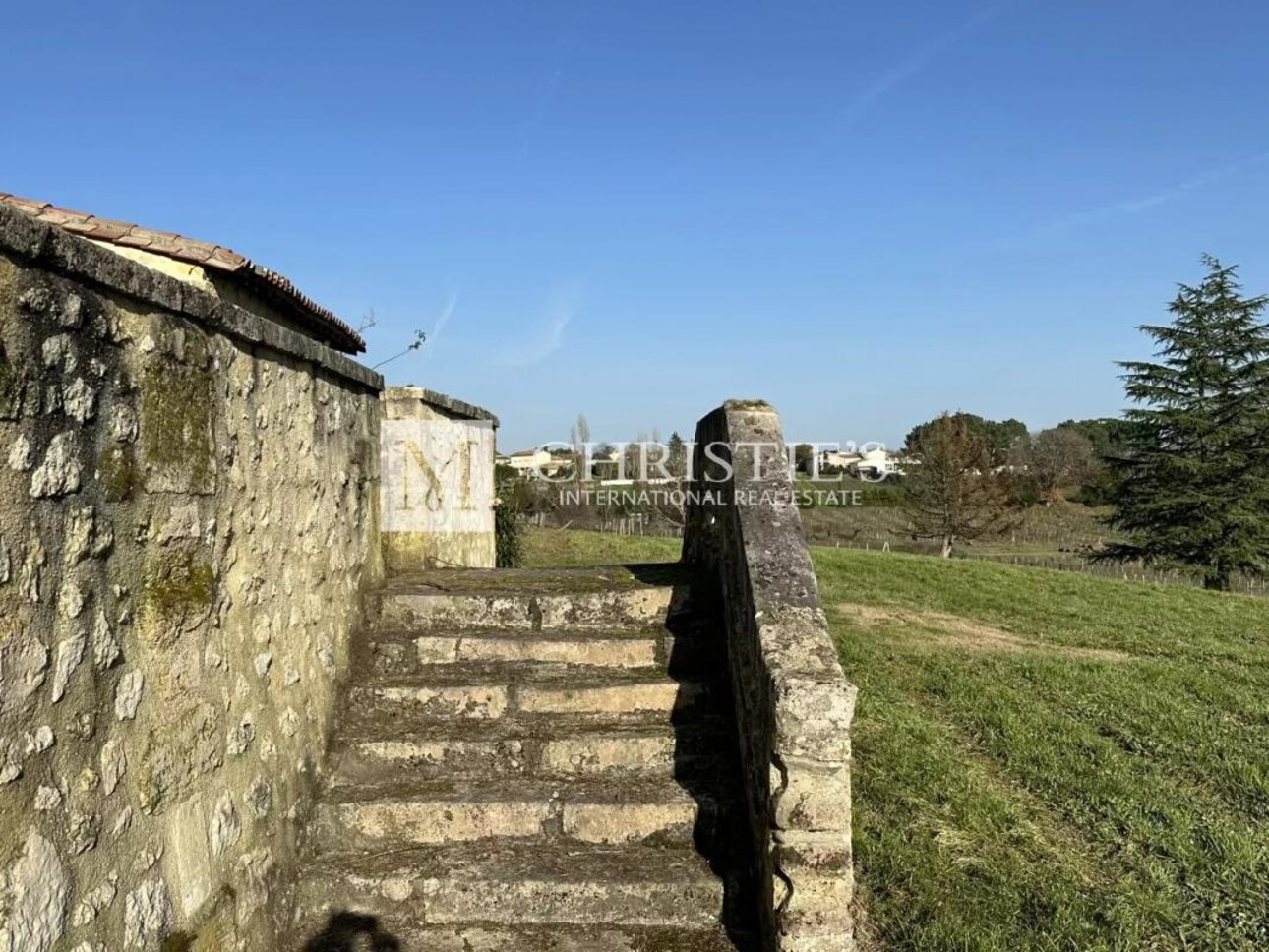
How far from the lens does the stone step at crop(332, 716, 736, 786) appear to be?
3.32 meters

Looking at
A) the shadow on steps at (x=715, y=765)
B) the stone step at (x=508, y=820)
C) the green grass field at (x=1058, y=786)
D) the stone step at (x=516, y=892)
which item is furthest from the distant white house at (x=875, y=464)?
the stone step at (x=516, y=892)

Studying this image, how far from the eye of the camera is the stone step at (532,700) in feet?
11.7

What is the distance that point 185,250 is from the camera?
5578mm

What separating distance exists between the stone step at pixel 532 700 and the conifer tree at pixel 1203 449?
76.4ft

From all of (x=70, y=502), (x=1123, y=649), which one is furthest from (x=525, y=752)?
(x=1123, y=649)

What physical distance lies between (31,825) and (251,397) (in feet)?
5.05

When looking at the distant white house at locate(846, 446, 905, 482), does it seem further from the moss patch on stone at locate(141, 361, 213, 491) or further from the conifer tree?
the moss patch on stone at locate(141, 361, 213, 491)

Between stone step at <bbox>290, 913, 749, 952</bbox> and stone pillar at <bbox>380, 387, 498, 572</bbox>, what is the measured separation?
2100mm

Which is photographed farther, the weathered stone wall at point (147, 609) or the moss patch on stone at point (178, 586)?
the moss patch on stone at point (178, 586)

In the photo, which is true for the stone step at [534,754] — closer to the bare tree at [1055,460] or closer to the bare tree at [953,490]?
the bare tree at [953,490]

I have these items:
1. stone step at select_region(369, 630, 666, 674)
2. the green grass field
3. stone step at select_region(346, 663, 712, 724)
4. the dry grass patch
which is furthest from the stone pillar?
the dry grass patch

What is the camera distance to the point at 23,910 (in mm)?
1661

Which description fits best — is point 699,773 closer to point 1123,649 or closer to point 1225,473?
point 1123,649

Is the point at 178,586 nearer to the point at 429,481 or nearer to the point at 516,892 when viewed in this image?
the point at 516,892
